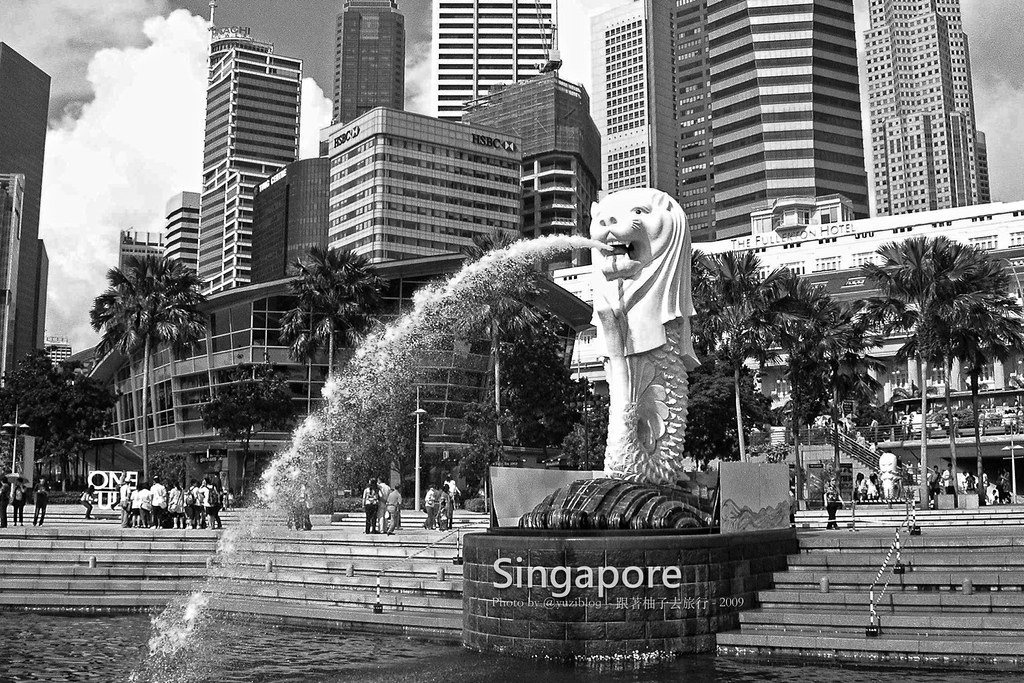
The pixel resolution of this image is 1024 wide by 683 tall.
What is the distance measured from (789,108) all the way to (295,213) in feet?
266

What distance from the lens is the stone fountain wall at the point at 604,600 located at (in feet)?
48.1

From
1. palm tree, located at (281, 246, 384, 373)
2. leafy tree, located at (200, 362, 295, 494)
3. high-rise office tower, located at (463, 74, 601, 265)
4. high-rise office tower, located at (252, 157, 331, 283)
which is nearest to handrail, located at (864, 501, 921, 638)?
palm tree, located at (281, 246, 384, 373)

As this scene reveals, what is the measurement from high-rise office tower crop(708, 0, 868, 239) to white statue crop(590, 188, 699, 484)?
485 feet

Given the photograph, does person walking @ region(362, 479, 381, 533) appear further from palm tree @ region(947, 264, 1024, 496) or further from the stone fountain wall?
palm tree @ region(947, 264, 1024, 496)

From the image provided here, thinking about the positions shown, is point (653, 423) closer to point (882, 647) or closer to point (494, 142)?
point (882, 647)

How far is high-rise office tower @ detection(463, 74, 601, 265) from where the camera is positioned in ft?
552

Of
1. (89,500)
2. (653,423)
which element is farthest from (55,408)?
(653,423)

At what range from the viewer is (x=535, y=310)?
48.4 metres

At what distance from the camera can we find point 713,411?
51.5 m

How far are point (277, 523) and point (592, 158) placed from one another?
529ft

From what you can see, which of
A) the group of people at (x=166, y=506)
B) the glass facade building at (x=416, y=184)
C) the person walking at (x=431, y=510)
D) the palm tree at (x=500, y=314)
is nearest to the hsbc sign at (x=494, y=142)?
the glass facade building at (x=416, y=184)

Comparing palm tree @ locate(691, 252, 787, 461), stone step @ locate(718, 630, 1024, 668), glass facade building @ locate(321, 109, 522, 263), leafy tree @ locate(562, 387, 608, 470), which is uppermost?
glass facade building @ locate(321, 109, 522, 263)

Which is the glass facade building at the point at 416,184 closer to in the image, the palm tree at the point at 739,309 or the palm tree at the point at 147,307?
the palm tree at the point at 147,307

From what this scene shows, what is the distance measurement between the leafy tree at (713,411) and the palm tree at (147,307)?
2700 centimetres
